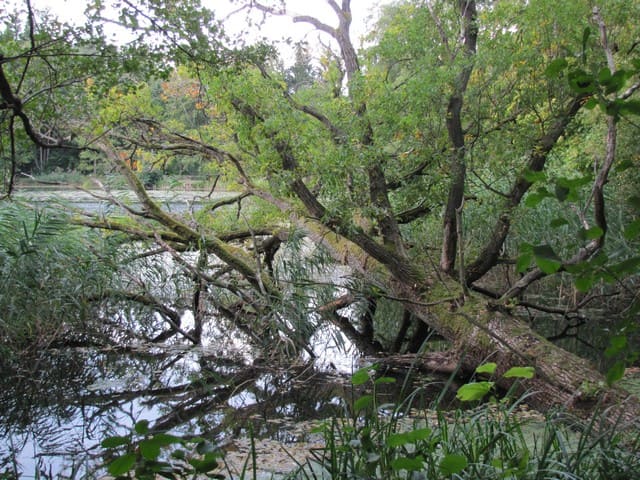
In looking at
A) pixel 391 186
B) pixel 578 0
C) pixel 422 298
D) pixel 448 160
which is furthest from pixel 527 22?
pixel 422 298

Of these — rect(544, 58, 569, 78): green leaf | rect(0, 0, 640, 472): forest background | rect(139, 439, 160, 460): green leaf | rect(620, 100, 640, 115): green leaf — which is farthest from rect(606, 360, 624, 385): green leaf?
rect(0, 0, 640, 472): forest background

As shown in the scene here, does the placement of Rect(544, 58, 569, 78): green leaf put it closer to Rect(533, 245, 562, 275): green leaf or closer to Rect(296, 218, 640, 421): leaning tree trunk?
Rect(533, 245, 562, 275): green leaf

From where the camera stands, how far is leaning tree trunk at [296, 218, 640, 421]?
368cm

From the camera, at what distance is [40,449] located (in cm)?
369

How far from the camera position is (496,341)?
4535mm

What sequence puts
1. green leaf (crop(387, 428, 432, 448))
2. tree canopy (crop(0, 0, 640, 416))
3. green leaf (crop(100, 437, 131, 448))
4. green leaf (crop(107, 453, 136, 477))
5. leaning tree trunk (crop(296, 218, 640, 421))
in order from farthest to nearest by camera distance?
tree canopy (crop(0, 0, 640, 416)) → leaning tree trunk (crop(296, 218, 640, 421)) → green leaf (crop(387, 428, 432, 448)) → green leaf (crop(100, 437, 131, 448)) → green leaf (crop(107, 453, 136, 477))

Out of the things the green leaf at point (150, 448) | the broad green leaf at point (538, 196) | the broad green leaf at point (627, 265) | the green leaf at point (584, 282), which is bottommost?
the green leaf at point (150, 448)

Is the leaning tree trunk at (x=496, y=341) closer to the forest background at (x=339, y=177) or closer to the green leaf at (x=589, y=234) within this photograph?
the forest background at (x=339, y=177)

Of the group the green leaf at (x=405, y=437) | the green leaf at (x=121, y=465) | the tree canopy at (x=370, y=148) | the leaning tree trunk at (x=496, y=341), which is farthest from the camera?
the tree canopy at (x=370, y=148)

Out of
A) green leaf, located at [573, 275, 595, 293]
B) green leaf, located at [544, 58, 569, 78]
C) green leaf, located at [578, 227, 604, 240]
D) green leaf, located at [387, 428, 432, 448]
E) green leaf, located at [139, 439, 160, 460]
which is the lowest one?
green leaf, located at [387, 428, 432, 448]

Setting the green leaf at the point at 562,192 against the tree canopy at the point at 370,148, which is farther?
the tree canopy at the point at 370,148

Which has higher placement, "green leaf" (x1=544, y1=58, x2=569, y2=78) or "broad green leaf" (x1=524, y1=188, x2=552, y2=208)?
"green leaf" (x1=544, y1=58, x2=569, y2=78)

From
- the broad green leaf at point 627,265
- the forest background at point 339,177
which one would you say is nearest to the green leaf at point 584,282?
the broad green leaf at point 627,265

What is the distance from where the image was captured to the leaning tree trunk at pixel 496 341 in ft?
12.1
